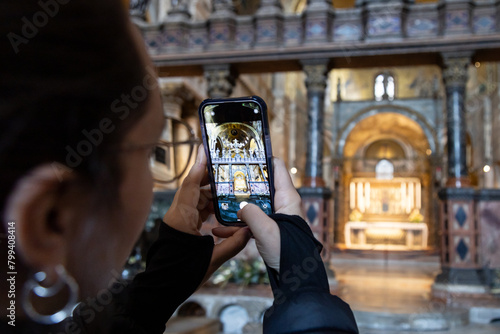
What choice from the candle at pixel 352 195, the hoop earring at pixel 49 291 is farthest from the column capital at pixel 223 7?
the candle at pixel 352 195

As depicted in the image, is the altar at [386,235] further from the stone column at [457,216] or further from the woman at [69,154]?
the woman at [69,154]

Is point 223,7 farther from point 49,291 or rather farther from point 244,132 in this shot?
point 49,291

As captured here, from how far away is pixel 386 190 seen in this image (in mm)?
19359

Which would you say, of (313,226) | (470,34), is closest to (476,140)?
(470,34)

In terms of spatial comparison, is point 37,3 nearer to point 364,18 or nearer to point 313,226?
point 313,226

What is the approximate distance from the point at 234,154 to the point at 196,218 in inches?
8.5

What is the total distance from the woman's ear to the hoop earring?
24mm

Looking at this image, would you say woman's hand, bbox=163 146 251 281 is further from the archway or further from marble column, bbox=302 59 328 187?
the archway

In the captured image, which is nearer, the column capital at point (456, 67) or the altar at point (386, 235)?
the column capital at point (456, 67)

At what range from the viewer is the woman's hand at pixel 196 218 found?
1205mm

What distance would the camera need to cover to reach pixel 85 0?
1.91 ft

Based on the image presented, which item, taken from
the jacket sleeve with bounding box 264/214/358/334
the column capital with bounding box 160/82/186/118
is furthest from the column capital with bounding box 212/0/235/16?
the jacket sleeve with bounding box 264/214/358/334

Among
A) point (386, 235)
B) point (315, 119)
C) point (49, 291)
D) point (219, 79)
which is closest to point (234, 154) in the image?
point (49, 291)

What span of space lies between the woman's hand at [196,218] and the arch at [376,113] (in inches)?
655
